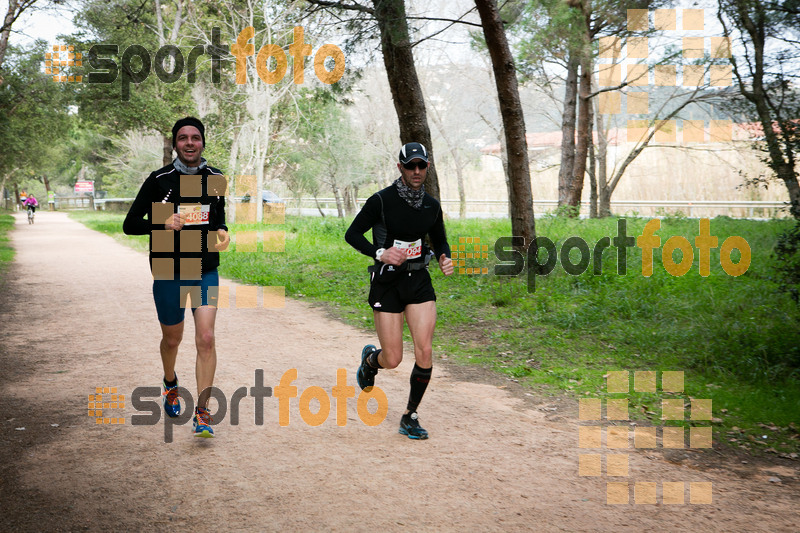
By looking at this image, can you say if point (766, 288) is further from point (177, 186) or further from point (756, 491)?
point (177, 186)

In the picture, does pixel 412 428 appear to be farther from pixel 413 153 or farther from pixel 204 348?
pixel 413 153

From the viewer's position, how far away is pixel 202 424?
16.4 ft

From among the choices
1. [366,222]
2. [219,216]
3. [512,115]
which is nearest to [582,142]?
[512,115]

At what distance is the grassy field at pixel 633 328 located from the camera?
6539mm

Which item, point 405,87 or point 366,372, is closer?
point 366,372

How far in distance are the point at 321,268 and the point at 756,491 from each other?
485 inches

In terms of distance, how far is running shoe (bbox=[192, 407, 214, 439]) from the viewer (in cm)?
495

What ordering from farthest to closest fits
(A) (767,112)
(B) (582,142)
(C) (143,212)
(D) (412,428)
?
(B) (582,142) → (A) (767,112) → (D) (412,428) → (C) (143,212)

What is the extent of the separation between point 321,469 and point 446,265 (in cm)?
175

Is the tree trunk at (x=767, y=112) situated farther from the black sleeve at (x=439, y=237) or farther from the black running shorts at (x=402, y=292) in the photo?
the black running shorts at (x=402, y=292)

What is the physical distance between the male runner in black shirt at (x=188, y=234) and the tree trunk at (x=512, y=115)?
808cm

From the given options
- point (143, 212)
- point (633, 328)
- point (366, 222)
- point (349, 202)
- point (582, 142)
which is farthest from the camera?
point (349, 202)

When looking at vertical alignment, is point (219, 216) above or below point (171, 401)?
above

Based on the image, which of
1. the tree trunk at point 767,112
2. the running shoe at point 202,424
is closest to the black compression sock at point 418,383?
the running shoe at point 202,424
